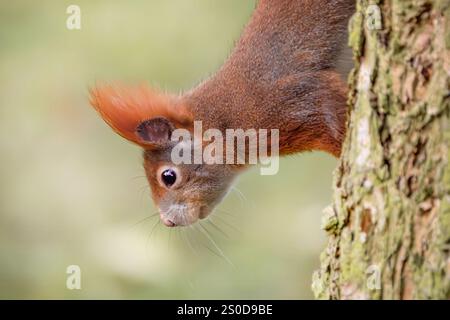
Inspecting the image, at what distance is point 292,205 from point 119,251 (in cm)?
126

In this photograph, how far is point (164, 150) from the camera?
11.9ft

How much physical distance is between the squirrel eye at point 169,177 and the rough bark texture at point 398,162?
A: 154cm

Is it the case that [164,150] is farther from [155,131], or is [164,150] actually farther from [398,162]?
[398,162]

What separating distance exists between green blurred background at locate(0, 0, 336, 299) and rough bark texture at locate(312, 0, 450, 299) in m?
2.07

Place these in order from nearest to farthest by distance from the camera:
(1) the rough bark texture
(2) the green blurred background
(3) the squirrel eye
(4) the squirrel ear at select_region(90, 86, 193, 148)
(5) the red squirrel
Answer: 1. (1) the rough bark texture
2. (5) the red squirrel
3. (4) the squirrel ear at select_region(90, 86, 193, 148)
4. (3) the squirrel eye
5. (2) the green blurred background

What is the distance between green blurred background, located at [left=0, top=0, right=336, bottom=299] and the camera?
168 inches

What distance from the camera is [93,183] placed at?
16.1ft

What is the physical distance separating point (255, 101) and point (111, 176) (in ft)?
5.92

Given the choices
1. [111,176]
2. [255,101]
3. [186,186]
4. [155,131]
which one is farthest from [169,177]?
[111,176]

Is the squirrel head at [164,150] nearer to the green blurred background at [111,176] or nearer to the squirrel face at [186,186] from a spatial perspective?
the squirrel face at [186,186]

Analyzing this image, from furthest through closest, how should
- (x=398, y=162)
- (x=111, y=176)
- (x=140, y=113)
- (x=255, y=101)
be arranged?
1. (x=111, y=176)
2. (x=140, y=113)
3. (x=255, y=101)
4. (x=398, y=162)

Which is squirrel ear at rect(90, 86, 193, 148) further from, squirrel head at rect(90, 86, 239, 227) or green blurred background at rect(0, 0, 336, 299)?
green blurred background at rect(0, 0, 336, 299)

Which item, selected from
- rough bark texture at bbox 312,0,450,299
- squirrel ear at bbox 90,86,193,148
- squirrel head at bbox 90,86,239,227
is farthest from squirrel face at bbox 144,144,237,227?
rough bark texture at bbox 312,0,450,299
